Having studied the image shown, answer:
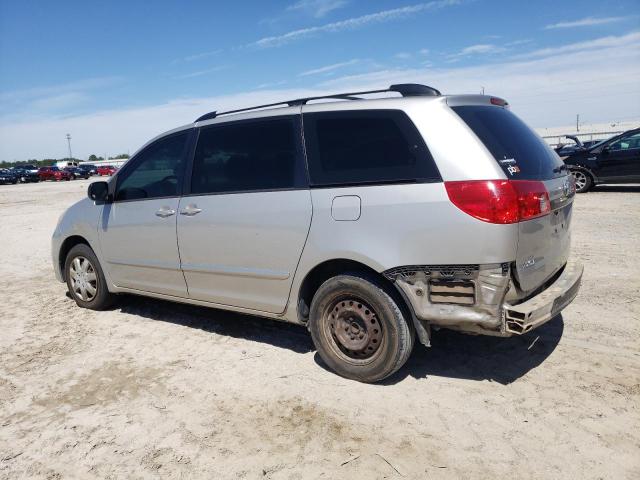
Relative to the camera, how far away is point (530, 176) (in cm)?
314

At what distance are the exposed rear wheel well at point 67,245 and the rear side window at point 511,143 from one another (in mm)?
4152

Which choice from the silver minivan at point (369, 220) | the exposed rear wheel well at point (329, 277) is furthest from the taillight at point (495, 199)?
the exposed rear wheel well at point (329, 277)

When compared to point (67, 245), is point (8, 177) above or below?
above

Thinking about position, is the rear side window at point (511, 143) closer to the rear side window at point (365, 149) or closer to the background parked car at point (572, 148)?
Answer: the rear side window at point (365, 149)

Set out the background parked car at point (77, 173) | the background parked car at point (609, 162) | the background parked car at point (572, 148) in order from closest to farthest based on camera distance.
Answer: the background parked car at point (609, 162), the background parked car at point (572, 148), the background parked car at point (77, 173)

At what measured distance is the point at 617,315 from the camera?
4488 millimetres

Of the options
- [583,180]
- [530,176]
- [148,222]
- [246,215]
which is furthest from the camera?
[583,180]

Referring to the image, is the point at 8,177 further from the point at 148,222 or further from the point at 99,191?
the point at 148,222

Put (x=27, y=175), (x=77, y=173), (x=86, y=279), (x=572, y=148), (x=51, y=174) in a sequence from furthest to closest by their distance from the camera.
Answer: (x=77, y=173), (x=51, y=174), (x=27, y=175), (x=572, y=148), (x=86, y=279)

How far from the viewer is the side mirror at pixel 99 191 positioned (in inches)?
194

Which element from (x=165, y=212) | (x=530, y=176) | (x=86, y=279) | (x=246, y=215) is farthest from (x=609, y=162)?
(x=86, y=279)

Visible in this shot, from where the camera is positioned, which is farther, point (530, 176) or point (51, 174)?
point (51, 174)

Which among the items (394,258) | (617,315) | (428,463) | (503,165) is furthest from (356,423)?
(617,315)

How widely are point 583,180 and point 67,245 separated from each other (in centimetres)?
1285
